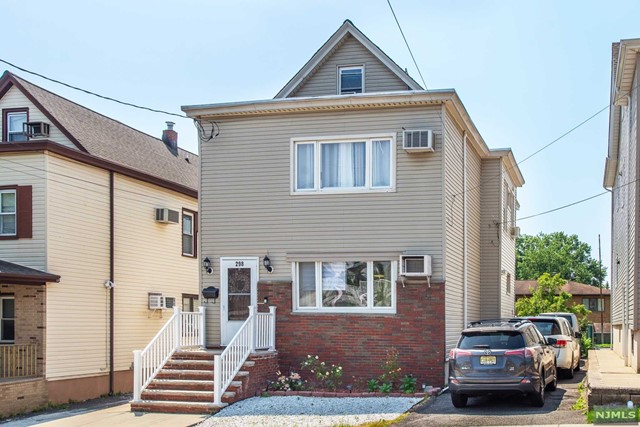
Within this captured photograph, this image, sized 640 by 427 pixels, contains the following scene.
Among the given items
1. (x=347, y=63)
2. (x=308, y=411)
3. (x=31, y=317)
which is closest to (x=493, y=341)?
(x=308, y=411)

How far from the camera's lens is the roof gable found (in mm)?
19906

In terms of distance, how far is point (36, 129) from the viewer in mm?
22016

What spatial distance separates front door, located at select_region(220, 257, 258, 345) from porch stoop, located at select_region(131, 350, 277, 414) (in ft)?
4.35

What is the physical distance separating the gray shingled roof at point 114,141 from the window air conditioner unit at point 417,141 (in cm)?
923

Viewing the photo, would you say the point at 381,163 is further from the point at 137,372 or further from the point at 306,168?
the point at 137,372

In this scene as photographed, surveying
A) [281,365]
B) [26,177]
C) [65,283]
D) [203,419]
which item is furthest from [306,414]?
[26,177]

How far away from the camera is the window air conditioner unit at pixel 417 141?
17.4m

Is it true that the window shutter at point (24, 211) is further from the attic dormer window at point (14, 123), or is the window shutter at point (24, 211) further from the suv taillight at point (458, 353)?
the suv taillight at point (458, 353)

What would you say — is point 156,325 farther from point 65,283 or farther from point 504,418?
point 504,418

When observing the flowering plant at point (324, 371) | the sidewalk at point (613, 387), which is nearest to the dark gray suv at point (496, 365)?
the sidewalk at point (613, 387)

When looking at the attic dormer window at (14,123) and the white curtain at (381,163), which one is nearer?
the white curtain at (381,163)

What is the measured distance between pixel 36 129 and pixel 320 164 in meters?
8.69

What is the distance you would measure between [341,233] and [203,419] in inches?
213

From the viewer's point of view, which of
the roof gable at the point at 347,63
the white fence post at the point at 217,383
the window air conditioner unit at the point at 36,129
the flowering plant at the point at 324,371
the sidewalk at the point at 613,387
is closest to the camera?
the sidewalk at the point at 613,387
